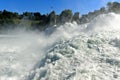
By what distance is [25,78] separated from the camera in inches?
563

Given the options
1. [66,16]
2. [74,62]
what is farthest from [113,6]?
[74,62]

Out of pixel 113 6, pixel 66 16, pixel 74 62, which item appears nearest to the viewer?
pixel 74 62

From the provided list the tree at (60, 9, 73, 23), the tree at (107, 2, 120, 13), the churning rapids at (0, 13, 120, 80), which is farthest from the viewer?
the tree at (60, 9, 73, 23)

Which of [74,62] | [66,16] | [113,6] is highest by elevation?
[113,6]

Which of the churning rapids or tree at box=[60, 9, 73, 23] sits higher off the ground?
tree at box=[60, 9, 73, 23]

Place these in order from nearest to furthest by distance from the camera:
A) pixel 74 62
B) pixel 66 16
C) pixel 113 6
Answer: pixel 74 62 → pixel 113 6 → pixel 66 16

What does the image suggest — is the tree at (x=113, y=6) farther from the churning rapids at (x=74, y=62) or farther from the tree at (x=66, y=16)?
the churning rapids at (x=74, y=62)

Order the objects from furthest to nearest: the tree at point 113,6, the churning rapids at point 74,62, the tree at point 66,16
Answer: the tree at point 66,16, the tree at point 113,6, the churning rapids at point 74,62

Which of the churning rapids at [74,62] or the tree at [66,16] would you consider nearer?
the churning rapids at [74,62]

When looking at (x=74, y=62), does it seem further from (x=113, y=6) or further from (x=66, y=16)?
(x=66, y=16)

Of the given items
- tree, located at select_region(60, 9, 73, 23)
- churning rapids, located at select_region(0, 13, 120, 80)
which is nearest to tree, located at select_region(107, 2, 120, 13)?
tree, located at select_region(60, 9, 73, 23)

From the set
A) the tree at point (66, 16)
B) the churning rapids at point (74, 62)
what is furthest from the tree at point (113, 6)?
the churning rapids at point (74, 62)

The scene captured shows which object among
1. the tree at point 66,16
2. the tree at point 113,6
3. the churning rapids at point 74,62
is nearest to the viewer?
the churning rapids at point 74,62

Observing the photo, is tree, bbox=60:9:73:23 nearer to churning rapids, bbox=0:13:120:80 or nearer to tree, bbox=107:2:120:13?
tree, bbox=107:2:120:13
